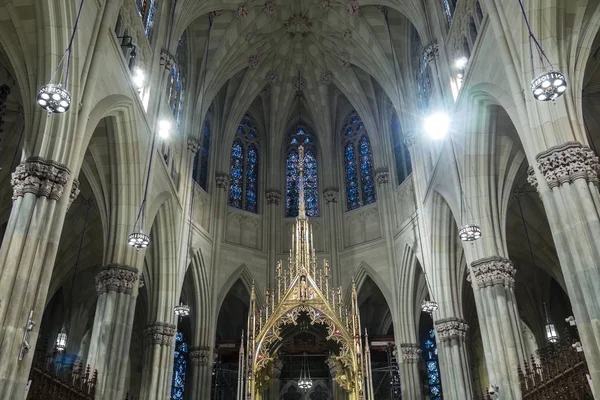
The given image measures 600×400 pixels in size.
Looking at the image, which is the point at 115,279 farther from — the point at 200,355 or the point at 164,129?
the point at 200,355

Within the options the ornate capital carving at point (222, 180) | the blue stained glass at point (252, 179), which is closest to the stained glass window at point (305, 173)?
the blue stained glass at point (252, 179)

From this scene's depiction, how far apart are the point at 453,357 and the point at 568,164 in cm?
1001

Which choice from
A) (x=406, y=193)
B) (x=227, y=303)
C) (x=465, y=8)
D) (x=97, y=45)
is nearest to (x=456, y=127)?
(x=465, y=8)

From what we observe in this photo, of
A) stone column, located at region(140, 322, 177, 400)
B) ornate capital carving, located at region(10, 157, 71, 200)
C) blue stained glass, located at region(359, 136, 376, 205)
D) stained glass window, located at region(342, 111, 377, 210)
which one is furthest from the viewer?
stained glass window, located at region(342, 111, 377, 210)

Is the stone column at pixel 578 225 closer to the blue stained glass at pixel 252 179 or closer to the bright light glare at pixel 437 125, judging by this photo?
the bright light glare at pixel 437 125

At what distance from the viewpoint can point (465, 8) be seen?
17.4m

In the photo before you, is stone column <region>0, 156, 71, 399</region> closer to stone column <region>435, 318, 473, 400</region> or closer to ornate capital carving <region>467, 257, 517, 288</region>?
ornate capital carving <region>467, 257, 517, 288</region>

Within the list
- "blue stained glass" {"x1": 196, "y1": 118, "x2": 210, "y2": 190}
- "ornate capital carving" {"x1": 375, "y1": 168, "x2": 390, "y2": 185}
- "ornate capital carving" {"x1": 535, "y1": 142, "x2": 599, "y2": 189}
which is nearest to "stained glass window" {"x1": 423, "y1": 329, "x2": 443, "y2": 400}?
"ornate capital carving" {"x1": 375, "y1": 168, "x2": 390, "y2": 185}

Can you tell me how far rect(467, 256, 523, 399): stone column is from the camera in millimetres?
14297

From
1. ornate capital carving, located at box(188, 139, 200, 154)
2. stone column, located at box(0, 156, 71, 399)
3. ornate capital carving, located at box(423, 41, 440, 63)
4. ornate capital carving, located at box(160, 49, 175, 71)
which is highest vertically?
ornate capital carving, located at box(423, 41, 440, 63)

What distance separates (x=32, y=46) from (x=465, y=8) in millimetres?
12192

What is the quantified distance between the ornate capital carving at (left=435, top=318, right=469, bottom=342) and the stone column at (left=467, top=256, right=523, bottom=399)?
4.09 meters

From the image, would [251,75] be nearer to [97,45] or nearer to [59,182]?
[97,45]

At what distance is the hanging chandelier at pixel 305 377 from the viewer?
21.4 metres
